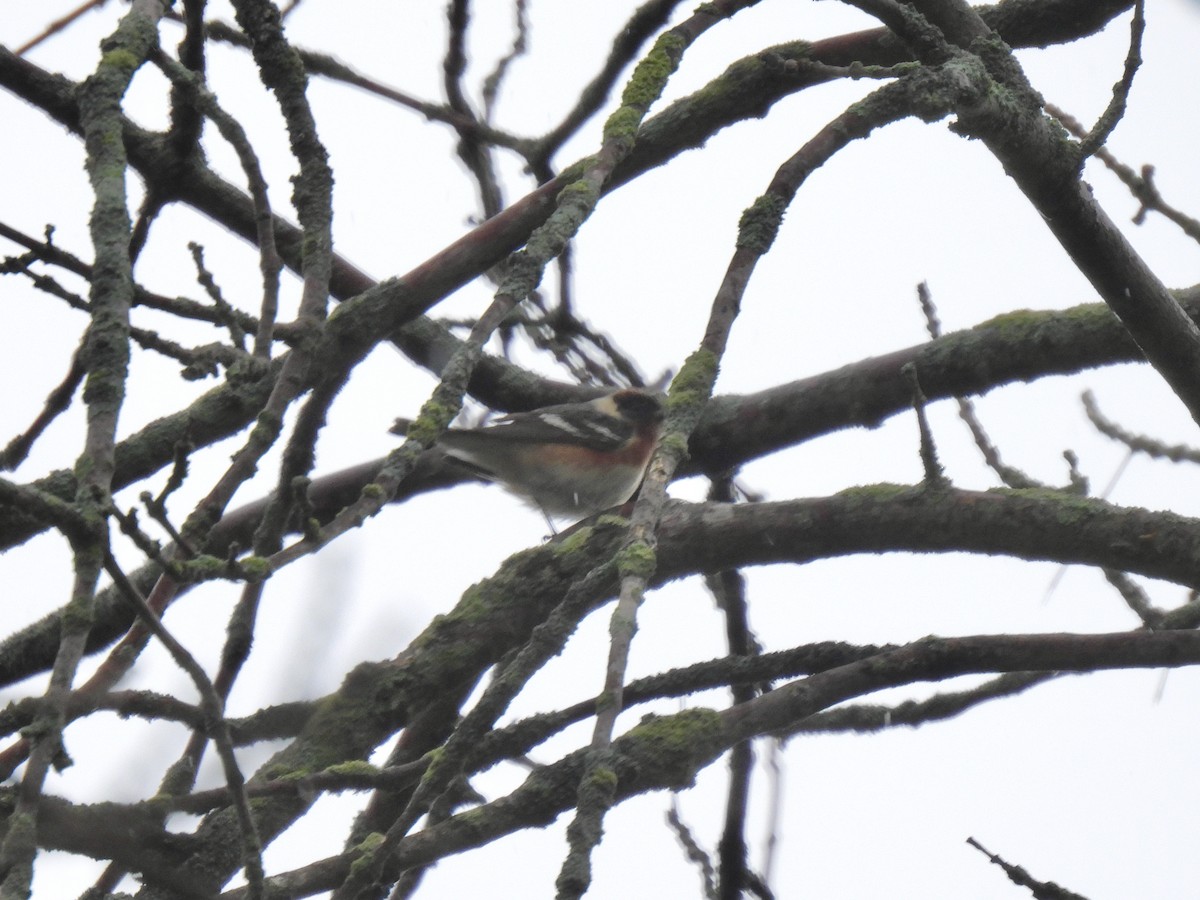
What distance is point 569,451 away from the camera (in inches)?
282

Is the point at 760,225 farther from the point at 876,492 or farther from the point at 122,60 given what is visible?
the point at 122,60

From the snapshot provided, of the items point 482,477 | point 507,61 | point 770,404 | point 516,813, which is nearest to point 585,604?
point 516,813

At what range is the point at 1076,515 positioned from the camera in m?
3.12

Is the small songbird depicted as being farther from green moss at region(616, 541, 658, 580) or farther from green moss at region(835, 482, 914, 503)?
green moss at region(616, 541, 658, 580)

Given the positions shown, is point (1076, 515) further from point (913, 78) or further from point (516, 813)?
point (516, 813)

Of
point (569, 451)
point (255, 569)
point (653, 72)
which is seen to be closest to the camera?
point (255, 569)

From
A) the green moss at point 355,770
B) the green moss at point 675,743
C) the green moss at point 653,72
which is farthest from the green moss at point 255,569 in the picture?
the green moss at point 653,72

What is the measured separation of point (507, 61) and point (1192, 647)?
3688mm

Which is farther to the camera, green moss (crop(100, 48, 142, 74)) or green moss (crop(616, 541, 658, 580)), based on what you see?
green moss (crop(100, 48, 142, 74))

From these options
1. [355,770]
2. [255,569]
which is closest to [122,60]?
[255,569]

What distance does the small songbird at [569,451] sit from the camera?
21.5 feet

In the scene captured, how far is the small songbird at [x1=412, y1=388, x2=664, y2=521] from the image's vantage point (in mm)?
6562

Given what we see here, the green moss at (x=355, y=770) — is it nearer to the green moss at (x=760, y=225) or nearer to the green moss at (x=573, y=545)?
the green moss at (x=573, y=545)

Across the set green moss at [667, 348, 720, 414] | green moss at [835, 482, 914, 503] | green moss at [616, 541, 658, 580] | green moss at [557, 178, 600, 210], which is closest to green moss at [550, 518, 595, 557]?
green moss at [835, 482, 914, 503]
